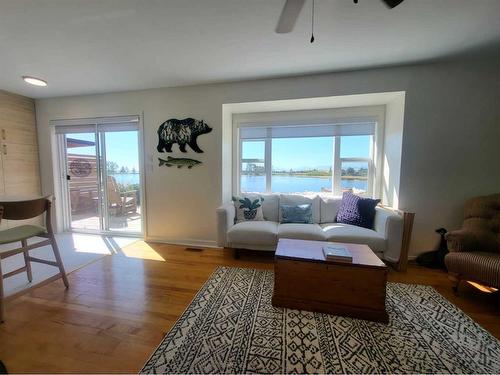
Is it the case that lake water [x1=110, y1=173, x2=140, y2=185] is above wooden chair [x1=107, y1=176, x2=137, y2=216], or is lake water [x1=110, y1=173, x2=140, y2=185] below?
above

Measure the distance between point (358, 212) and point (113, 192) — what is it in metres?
3.93

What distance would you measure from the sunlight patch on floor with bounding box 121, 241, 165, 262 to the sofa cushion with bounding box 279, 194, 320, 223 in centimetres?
187

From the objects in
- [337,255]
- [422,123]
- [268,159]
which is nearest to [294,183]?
[268,159]

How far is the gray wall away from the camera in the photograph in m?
2.43

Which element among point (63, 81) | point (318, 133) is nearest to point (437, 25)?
point (318, 133)

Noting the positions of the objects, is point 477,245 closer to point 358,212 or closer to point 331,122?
point 358,212

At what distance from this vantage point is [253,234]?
262 cm

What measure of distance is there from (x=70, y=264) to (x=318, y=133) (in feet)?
12.5

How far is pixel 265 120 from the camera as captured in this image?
3.41m

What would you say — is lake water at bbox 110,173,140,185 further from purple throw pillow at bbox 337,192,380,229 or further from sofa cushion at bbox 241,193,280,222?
purple throw pillow at bbox 337,192,380,229

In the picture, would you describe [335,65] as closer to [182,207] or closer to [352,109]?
[352,109]

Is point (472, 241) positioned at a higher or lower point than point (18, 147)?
lower

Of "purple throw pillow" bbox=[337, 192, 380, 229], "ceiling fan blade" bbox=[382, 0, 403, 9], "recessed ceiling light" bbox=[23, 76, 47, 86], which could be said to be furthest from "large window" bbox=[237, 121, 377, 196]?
"recessed ceiling light" bbox=[23, 76, 47, 86]

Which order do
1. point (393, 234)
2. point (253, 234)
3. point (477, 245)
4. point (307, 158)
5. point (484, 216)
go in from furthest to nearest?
point (307, 158), point (253, 234), point (393, 234), point (484, 216), point (477, 245)
